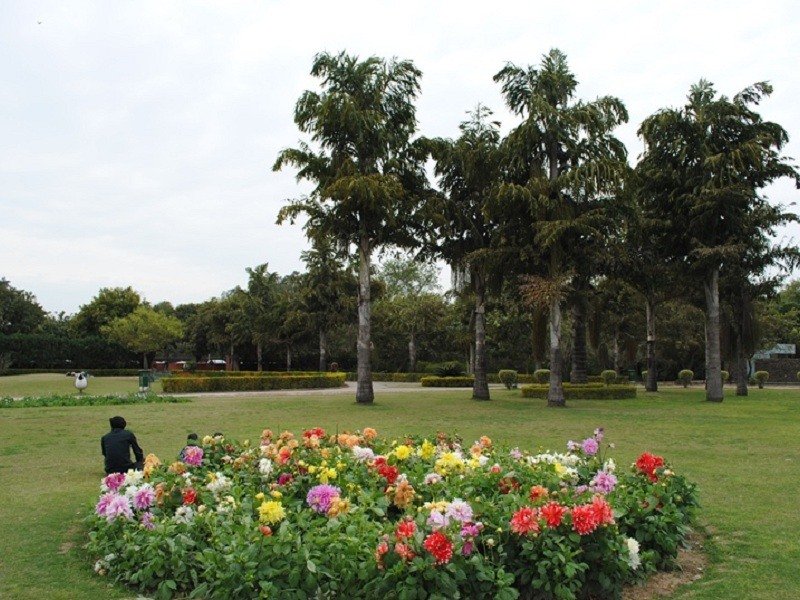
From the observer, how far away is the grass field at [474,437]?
16.5 ft

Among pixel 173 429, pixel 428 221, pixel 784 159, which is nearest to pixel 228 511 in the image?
pixel 173 429

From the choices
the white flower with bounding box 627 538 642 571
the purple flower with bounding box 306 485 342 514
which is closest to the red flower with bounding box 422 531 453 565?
the purple flower with bounding box 306 485 342 514

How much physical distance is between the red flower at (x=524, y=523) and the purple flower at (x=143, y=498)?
2.81 metres

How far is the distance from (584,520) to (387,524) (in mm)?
1263

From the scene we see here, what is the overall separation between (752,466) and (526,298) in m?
11.5

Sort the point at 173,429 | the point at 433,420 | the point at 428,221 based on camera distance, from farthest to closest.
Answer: the point at 428,221 → the point at 433,420 → the point at 173,429

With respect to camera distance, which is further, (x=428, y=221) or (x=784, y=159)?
(x=784, y=159)

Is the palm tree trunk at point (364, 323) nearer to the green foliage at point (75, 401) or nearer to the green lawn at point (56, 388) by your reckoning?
the green foliage at point (75, 401)

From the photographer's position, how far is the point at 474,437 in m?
12.6

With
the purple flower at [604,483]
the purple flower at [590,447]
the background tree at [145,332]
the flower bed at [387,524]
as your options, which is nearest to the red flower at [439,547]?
the flower bed at [387,524]

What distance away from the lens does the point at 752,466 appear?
31.1ft

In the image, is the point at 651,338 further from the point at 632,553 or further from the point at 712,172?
the point at 632,553

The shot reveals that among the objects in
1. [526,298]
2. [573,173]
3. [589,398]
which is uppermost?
[573,173]

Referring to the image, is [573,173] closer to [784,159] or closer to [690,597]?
[784,159]
